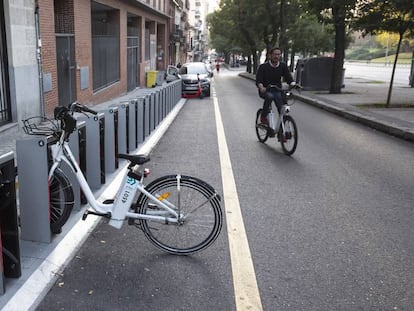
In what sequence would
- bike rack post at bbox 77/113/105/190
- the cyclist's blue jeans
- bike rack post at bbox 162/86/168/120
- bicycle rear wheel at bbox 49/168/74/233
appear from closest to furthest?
bicycle rear wheel at bbox 49/168/74/233 → bike rack post at bbox 77/113/105/190 → the cyclist's blue jeans → bike rack post at bbox 162/86/168/120

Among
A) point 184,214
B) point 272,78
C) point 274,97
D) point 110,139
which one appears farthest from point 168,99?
point 184,214

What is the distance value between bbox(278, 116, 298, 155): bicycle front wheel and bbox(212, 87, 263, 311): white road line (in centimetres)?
206

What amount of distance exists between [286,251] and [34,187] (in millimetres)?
2222

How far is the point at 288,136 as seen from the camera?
8.48m

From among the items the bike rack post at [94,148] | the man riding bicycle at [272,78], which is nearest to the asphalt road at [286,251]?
the bike rack post at [94,148]

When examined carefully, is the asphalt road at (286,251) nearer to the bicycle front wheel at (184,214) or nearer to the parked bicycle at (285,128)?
the bicycle front wheel at (184,214)

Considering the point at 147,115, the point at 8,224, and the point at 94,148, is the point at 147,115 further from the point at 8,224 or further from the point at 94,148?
the point at 8,224

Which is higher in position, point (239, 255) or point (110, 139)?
point (110, 139)

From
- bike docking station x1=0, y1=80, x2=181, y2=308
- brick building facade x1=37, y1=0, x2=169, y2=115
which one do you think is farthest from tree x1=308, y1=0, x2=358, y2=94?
bike docking station x1=0, y1=80, x2=181, y2=308

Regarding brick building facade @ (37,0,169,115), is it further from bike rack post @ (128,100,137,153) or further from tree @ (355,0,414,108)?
tree @ (355,0,414,108)

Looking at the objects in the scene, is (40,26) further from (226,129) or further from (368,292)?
(368,292)

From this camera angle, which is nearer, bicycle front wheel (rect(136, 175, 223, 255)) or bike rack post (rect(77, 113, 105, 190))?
bicycle front wheel (rect(136, 175, 223, 255))

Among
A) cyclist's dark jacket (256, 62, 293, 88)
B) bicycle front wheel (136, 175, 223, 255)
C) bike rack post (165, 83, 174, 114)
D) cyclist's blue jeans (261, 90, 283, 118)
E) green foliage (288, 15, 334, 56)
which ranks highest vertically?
green foliage (288, 15, 334, 56)

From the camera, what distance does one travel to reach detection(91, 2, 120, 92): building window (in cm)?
1807
